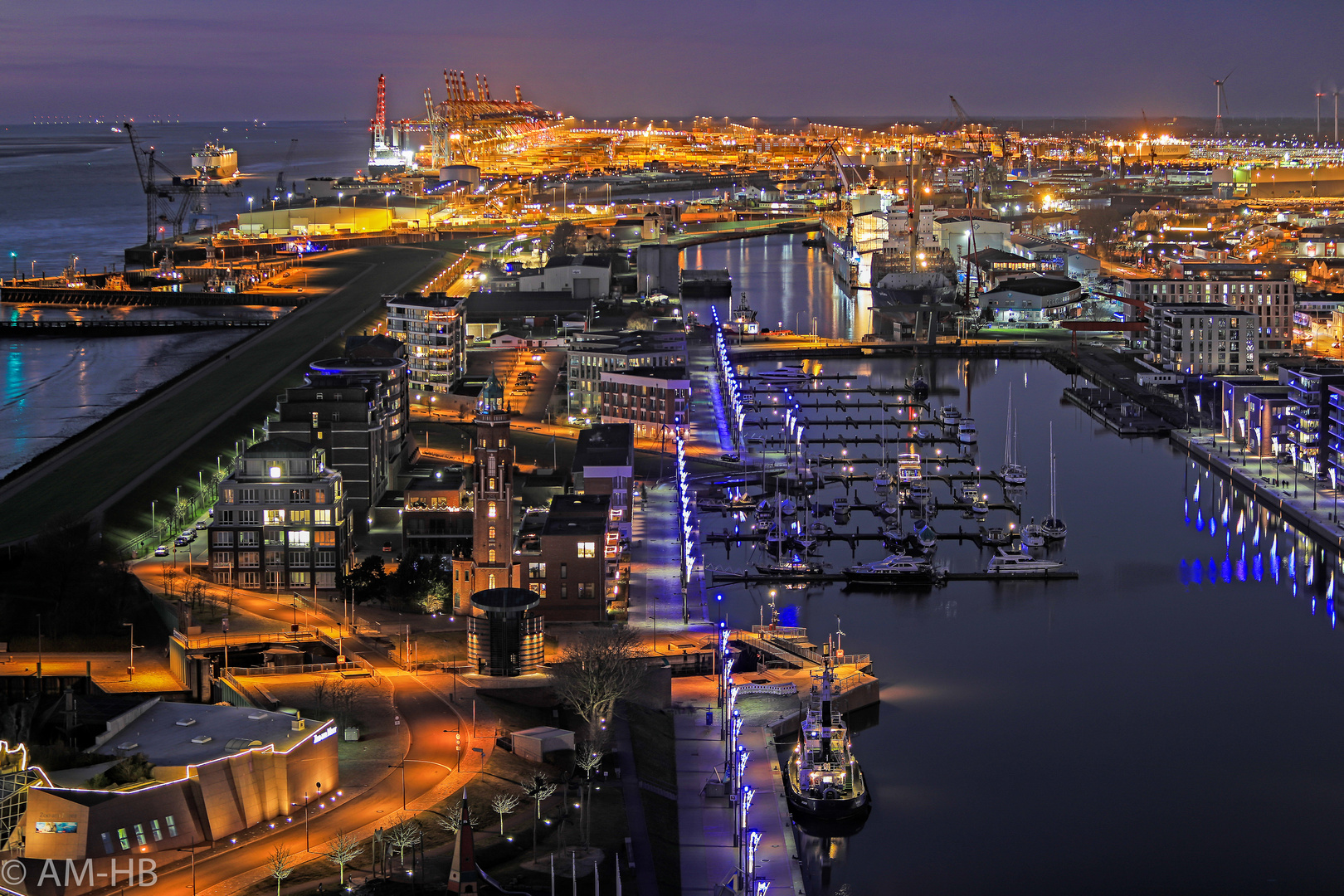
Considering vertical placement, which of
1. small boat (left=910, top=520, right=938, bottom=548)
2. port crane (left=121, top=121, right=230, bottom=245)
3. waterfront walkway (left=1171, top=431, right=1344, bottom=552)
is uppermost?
port crane (left=121, top=121, right=230, bottom=245)

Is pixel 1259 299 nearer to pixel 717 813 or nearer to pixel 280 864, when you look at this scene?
pixel 717 813

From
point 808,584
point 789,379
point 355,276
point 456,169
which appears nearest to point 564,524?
point 808,584

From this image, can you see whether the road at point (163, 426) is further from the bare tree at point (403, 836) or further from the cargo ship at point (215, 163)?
the cargo ship at point (215, 163)

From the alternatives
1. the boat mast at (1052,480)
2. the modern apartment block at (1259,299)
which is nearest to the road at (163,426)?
the boat mast at (1052,480)

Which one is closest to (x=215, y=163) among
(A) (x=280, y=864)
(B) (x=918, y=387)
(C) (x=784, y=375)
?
(C) (x=784, y=375)

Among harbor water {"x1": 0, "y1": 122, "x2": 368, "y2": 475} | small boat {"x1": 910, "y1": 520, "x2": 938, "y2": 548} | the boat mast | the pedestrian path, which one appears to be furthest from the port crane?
the pedestrian path

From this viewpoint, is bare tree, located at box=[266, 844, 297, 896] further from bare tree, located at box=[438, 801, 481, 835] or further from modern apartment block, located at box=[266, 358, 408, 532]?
modern apartment block, located at box=[266, 358, 408, 532]
